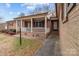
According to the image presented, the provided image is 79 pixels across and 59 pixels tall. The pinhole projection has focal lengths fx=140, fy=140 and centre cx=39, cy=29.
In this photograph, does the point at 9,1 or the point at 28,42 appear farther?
the point at 28,42

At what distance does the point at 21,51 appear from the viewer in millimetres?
1980

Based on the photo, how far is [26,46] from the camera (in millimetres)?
2008

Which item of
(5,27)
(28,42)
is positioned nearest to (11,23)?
(5,27)

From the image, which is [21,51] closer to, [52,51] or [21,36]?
[21,36]

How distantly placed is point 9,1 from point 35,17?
425 mm

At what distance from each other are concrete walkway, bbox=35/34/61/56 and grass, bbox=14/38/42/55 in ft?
0.25

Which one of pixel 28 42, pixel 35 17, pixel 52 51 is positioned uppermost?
pixel 35 17

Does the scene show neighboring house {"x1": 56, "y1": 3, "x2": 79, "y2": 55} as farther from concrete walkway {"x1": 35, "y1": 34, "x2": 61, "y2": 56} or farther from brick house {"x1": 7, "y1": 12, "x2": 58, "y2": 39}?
brick house {"x1": 7, "y1": 12, "x2": 58, "y2": 39}

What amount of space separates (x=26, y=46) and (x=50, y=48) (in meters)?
0.35

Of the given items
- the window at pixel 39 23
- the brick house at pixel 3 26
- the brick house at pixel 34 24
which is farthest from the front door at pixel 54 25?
the brick house at pixel 3 26

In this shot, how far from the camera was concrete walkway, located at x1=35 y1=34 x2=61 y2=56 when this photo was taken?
1963 mm

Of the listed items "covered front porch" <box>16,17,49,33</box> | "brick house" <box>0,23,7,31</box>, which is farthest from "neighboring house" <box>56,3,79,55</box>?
"brick house" <box>0,23,7,31</box>

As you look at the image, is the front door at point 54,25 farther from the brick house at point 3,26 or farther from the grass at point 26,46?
the brick house at point 3,26

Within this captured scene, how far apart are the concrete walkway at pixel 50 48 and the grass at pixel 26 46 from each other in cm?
8
